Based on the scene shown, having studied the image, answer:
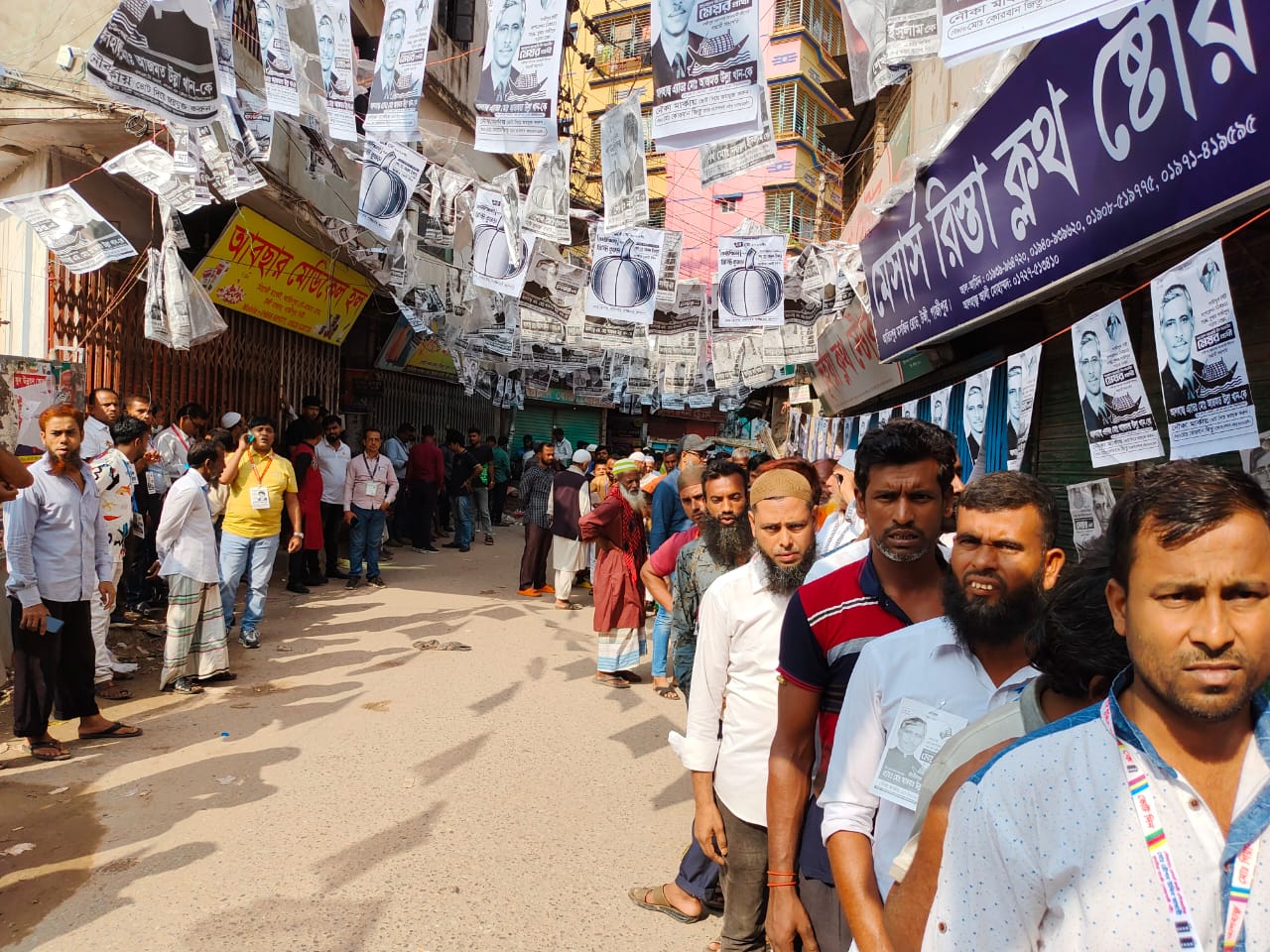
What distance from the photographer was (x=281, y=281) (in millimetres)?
11141

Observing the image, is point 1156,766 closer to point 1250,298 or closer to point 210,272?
point 1250,298

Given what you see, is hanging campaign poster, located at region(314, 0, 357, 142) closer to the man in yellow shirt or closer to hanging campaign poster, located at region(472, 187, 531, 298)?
hanging campaign poster, located at region(472, 187, 531, 298)

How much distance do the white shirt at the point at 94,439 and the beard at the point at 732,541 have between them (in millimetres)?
5495

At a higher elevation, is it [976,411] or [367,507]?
[367,507]

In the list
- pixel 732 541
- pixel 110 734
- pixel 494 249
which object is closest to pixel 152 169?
pixel 494 249

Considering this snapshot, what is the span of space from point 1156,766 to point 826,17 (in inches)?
843

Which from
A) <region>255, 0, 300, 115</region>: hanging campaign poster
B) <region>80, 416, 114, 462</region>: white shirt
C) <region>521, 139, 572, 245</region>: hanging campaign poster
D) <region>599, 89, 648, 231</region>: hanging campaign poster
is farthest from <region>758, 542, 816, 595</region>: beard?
<region>80, 416, 114, 462</region>: white shirt

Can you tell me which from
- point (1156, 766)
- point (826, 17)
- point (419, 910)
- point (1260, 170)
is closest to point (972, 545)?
point (1156, 766)

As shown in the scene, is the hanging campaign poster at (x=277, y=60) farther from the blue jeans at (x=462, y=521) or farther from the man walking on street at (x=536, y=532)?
the blue jeans at (x=462, y=521)

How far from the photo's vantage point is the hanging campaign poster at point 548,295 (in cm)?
979

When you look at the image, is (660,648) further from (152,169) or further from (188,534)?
(152,169)

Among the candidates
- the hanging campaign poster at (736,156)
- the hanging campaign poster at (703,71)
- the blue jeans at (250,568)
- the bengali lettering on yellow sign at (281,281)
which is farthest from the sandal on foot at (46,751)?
the bengali lettering on yellow sign at (281,281)

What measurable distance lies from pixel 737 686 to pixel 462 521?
500 inches

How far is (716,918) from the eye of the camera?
11.6ft
